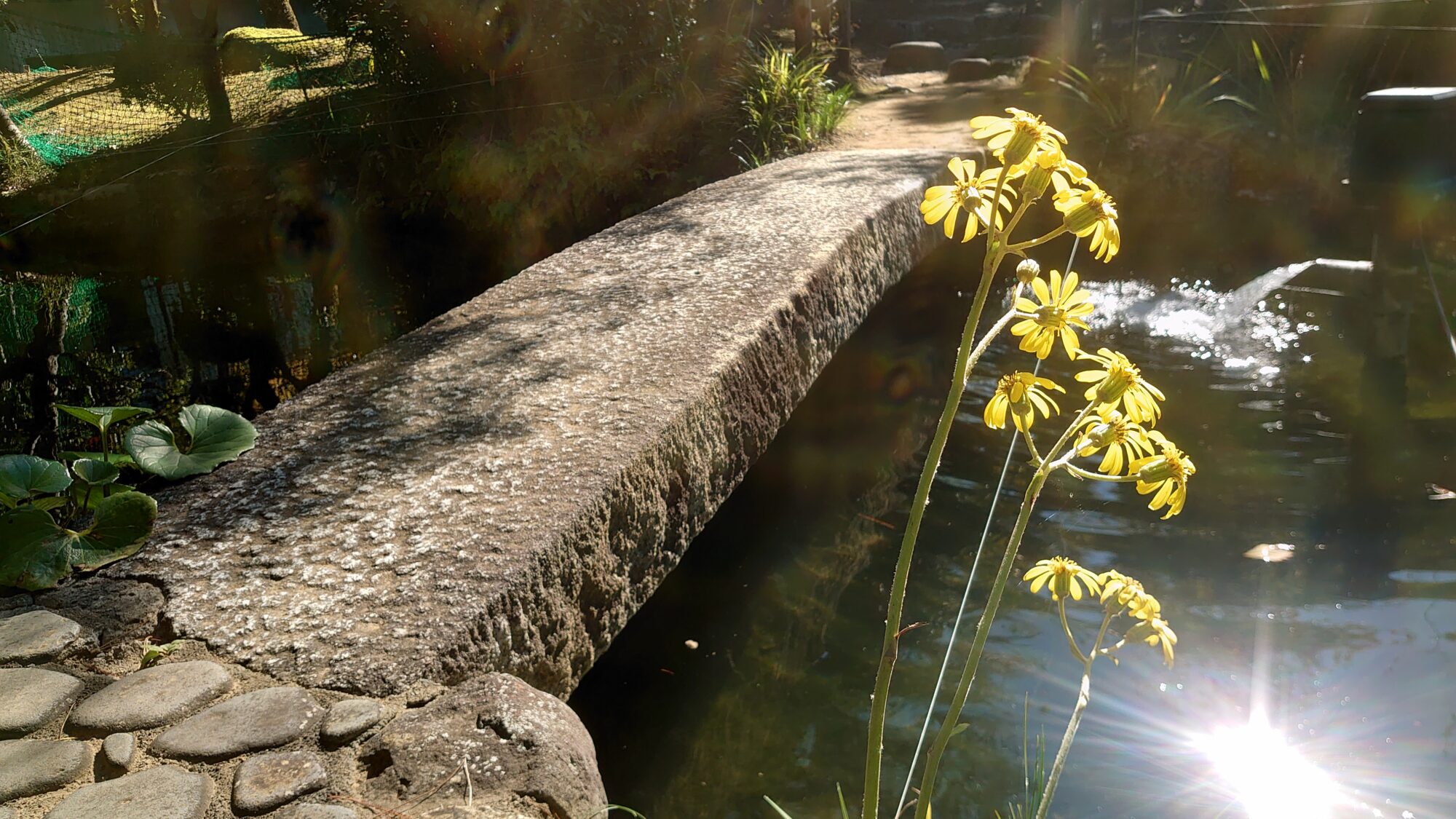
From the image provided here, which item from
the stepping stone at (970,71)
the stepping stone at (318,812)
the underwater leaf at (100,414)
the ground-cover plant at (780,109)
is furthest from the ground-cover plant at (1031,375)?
the stepping stone at (970,71)

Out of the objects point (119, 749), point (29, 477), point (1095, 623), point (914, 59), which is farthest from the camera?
point (914, 59)

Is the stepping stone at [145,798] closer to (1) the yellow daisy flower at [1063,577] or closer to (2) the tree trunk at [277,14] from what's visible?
(1) the yellow daisy flower at [1063,577]

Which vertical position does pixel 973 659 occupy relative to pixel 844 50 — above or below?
above

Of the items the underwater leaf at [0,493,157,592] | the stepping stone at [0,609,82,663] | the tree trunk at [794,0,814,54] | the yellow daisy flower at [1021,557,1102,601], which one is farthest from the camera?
the tree trunk at [794,0,814,54]

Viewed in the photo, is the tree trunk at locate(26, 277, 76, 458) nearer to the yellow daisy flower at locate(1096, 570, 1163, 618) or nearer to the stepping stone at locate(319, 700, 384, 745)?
the stepping stone at locate(319, 700, 384, 745)

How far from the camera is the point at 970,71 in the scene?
8.93 meters

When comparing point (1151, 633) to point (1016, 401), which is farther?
point (1151, 633)

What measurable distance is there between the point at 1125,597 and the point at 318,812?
924 millimetres

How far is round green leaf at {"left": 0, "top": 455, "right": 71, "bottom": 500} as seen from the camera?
1.77 meters

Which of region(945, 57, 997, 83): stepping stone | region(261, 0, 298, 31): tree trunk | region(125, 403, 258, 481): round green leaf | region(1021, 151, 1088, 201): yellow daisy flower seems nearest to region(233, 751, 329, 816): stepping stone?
region(125, 403, 258, 481): round green leaf

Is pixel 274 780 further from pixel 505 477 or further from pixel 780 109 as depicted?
pixel 780 109

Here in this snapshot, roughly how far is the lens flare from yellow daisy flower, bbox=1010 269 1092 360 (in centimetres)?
134

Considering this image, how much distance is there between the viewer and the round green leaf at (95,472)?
185 cm

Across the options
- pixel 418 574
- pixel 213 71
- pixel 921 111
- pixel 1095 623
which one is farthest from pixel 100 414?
pixel 213 71
